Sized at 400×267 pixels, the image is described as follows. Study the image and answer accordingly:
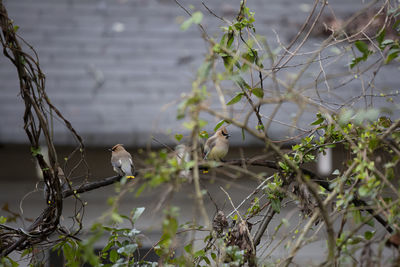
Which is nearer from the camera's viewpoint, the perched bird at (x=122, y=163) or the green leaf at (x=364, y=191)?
the green leaf at (x=364, y=191)

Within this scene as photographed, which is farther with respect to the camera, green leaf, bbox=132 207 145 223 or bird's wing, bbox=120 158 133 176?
bird's wing, bbox=120 158 133 176

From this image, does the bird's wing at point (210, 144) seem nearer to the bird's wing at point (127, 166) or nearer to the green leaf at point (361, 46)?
the bird's wing at point (127, 166)

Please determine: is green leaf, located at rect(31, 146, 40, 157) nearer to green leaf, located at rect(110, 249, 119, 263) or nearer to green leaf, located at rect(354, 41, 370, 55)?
green leaf, located at rect(110, 249, 119, 263)

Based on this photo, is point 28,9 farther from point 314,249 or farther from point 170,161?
point 170,161

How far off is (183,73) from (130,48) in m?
0.71

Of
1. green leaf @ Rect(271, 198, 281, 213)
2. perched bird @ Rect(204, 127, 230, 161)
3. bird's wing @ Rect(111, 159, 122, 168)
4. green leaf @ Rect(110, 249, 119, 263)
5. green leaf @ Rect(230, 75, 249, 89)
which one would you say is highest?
green leaf @ Rect(230, 75, 249, 89)

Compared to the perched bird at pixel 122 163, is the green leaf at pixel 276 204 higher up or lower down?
higher up

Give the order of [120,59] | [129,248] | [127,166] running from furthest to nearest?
[120,59]
[127,166]
[129,248]

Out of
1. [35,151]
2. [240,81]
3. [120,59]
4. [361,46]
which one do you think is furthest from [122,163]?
[120,59]

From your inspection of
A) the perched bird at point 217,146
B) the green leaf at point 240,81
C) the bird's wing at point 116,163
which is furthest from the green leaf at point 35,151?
the perched bird at point 217,146

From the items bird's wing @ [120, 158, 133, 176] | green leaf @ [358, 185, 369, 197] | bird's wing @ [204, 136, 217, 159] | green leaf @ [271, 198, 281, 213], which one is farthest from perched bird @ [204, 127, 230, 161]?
green leaf @ [358, 185, 369, 197]

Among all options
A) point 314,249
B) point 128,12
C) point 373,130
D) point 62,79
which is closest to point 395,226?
point 373,130

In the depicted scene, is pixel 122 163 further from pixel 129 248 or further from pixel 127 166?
pixel 129 248

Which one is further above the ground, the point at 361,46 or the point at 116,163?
the point at 361,46
